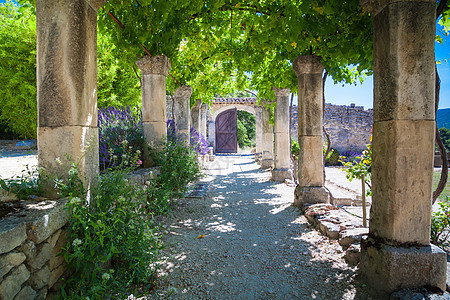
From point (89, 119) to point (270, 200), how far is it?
13.1 ft

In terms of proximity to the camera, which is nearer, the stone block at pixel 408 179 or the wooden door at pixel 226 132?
the stone block at pixel 408 179

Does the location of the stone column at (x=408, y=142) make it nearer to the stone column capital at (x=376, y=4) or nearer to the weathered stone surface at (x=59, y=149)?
the stone column capital at (x=376, y=4)

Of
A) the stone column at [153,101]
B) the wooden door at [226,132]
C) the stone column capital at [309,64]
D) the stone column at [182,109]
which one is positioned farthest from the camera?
the wooden door at [226,132]

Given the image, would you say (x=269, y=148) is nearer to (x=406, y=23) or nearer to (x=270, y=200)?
(x=270, y=200)

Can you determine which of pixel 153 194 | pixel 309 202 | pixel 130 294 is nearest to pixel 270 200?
pixel 309 202

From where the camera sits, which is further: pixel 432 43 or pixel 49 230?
pixel 432 43

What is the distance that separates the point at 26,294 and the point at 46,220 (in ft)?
1.22

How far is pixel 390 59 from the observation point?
6.12 ft

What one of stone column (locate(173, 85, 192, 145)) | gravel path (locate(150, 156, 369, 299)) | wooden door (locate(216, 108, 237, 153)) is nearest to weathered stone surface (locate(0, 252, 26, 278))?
gravel path (locate(150, 156, 369, 299))

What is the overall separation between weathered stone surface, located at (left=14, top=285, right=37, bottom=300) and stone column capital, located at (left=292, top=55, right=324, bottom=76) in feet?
13.6

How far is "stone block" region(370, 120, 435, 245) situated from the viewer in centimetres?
183

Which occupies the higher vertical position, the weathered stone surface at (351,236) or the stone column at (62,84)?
the stone column at (62,84)

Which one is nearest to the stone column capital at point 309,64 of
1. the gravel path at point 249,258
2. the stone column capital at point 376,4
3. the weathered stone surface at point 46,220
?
the stone column capital at point 376,4

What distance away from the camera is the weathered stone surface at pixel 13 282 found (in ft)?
3.89
